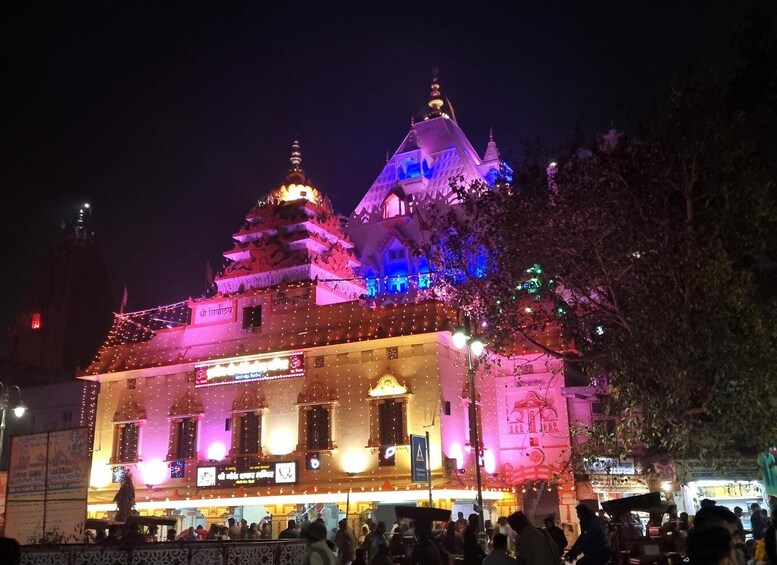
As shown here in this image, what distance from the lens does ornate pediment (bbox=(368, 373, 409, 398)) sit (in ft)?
89.8

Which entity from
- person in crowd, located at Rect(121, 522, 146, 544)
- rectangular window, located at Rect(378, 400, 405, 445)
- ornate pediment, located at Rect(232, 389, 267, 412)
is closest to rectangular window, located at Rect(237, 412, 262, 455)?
ornate pediment, located at Rect(232, 389, 267, 412)

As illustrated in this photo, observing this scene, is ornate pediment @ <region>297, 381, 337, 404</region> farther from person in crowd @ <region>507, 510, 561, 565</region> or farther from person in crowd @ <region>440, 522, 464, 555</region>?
person in crowd @ <region>507, 510, 561, 565</region>

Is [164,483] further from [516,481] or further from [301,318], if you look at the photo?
[516,481]

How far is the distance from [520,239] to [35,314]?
56.4 m

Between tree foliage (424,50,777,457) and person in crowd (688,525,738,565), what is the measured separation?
9.61m

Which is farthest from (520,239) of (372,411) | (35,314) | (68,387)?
(35,314)

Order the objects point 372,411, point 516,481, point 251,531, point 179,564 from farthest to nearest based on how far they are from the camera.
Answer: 1. point 516,481
2. point 372,411
3. point 251,531
4. point 179,564

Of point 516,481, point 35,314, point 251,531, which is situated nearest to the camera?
point 251,531

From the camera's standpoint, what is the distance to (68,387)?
149 ft

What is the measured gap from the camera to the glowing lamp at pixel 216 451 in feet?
100

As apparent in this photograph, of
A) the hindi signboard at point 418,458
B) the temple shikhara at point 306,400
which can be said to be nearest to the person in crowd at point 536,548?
the hindi signboard at point 418,458

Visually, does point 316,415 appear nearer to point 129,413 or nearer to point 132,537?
point 129,413

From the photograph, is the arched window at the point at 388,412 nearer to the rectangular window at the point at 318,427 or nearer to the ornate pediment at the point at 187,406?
the rectangular window at the point at 318,427

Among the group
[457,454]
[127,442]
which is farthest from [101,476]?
[457,454]
